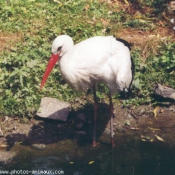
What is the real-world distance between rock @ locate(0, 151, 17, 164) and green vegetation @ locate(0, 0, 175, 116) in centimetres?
82

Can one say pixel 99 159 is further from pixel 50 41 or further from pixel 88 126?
pixel 50 41

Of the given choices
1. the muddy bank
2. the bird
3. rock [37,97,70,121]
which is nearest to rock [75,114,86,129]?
the muddy bank

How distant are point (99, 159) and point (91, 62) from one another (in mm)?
1241

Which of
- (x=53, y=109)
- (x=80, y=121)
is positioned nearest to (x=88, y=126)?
(x=80, y=121)

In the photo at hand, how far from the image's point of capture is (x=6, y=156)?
6113 mm

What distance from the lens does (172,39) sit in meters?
8.38

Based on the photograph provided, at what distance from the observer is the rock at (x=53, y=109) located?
6.85 m

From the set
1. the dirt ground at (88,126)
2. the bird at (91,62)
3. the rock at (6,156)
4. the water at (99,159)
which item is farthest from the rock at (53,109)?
the rock at (6,156)

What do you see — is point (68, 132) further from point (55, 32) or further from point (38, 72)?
point (55, 32)

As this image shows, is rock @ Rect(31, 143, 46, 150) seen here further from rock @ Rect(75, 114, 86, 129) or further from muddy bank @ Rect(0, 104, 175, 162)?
rock @ Rect(75, 114, 86, 129)

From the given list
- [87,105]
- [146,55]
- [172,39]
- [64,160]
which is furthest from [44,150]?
[172,39]

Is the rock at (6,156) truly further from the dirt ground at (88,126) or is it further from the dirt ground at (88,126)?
the dirt ground at (88,126)

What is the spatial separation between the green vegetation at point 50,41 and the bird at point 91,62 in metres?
0.89

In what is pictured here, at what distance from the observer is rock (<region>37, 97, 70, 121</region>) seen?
22.5ft
